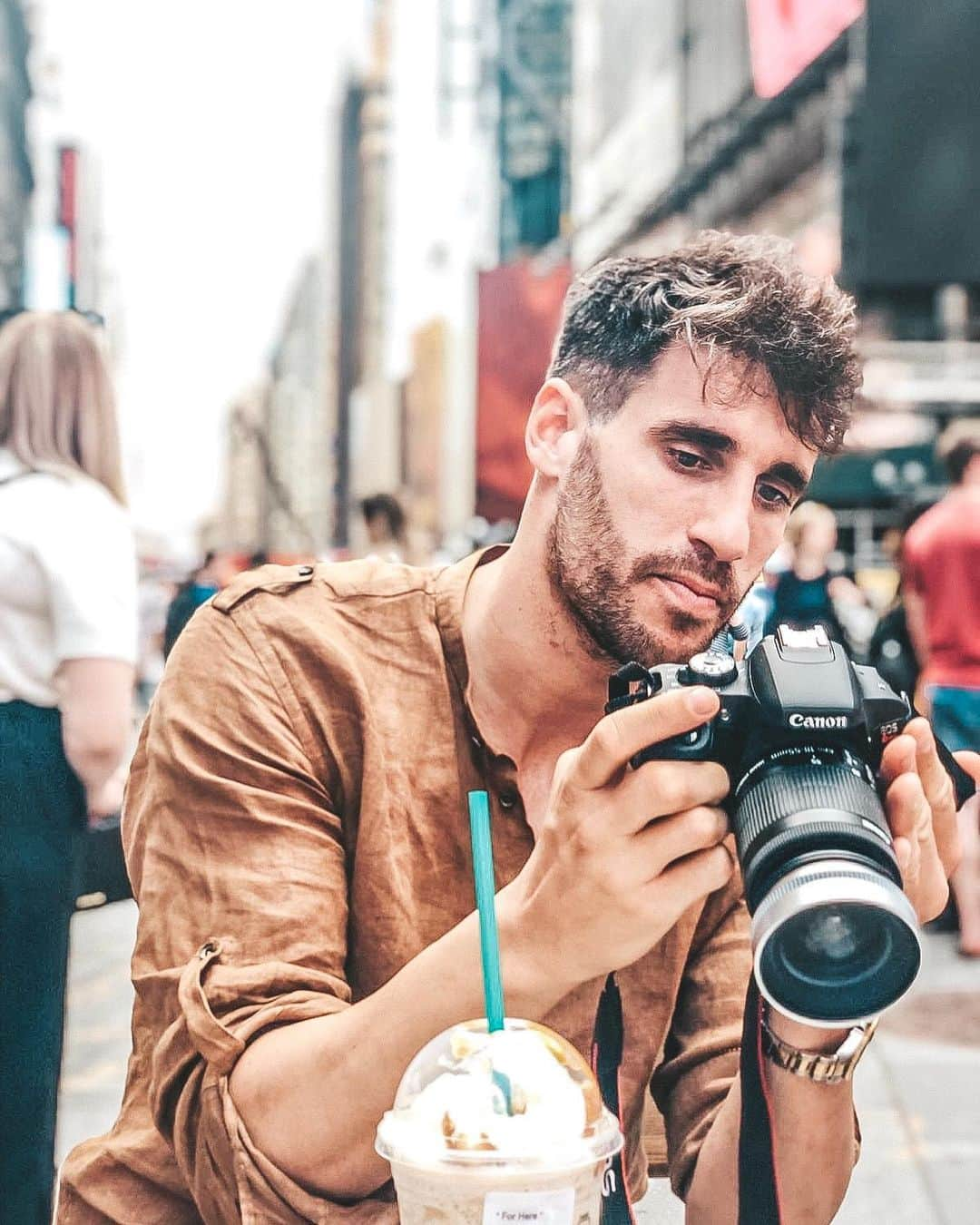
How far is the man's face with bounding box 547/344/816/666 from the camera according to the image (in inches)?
62.9

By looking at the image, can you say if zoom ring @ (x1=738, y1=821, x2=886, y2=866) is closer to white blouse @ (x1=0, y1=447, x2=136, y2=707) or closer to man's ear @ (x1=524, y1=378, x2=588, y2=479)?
man's ear @ (x1=524, y1=378, x2=588, y2=479)

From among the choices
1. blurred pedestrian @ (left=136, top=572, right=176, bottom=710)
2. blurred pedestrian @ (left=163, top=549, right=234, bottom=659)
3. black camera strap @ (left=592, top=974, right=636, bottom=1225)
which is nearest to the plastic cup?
black camera strap @ (left=592, top=974, right=636, bottom=1225)

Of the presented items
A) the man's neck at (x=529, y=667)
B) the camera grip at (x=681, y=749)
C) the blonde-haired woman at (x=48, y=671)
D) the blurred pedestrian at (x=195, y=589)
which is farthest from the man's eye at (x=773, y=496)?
the blurred pedestrian at (x=195, y=589)

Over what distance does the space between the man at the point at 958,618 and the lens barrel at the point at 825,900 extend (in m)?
4.33

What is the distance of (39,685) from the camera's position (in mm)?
2824

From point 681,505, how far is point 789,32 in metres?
21.5

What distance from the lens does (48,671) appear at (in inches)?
111

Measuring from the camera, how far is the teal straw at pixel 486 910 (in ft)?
3.80

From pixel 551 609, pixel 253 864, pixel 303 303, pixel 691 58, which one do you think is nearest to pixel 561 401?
pixel 551 609

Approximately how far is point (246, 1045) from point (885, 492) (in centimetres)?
2313

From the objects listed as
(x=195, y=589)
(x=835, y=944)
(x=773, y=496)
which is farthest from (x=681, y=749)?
(x=195, y=589)

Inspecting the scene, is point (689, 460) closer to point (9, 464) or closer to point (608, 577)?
point (608, 577)

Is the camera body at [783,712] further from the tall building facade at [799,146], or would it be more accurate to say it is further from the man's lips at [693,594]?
the tall building facade at [799,146]

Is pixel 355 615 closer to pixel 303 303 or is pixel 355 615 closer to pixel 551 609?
pixel 551 609
